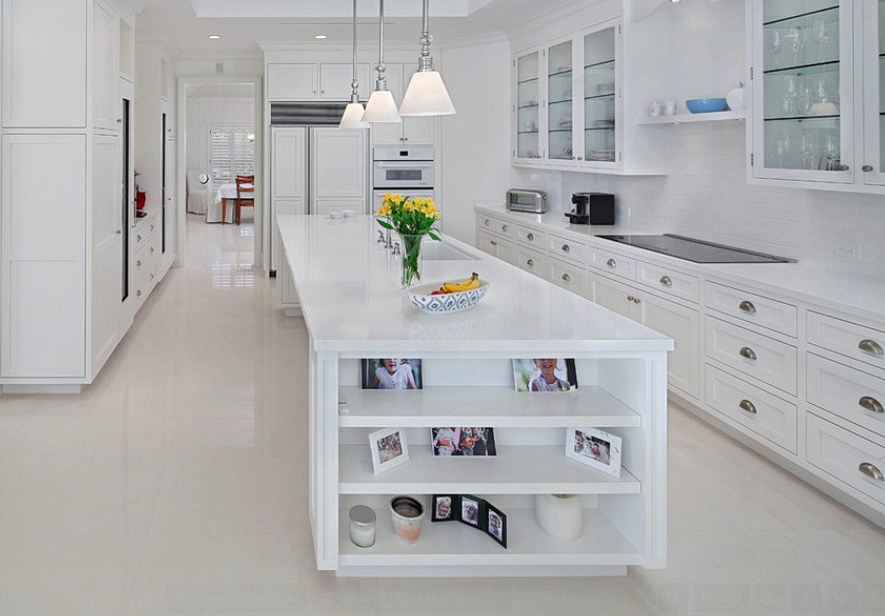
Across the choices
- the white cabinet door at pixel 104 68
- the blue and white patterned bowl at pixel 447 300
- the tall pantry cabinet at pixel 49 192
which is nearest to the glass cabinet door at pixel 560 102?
the white cabinet door at pixel 104 68

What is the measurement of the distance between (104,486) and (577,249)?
3.35 meters

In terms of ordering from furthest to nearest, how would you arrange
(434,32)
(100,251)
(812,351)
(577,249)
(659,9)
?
(434,32), (577,249), (659,9), (100,251), (812,351)

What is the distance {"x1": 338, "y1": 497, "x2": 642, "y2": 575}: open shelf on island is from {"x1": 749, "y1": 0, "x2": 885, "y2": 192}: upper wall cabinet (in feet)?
5.88

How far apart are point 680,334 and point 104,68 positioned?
12.0 feet

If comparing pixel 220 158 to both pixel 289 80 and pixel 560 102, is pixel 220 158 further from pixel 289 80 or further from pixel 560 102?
pixel 560 102

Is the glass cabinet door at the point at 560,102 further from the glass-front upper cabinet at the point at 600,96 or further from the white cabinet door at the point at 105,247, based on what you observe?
the white cabinet door at the point at 105,247

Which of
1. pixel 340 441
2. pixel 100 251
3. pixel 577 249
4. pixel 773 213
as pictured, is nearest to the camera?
pixel 340 441

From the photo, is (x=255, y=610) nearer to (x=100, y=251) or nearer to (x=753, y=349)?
(x=753, y=349)

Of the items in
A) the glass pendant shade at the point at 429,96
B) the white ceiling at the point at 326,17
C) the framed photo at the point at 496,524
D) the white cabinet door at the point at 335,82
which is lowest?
the framed photo at the point at 496,524

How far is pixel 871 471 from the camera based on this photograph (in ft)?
9.02

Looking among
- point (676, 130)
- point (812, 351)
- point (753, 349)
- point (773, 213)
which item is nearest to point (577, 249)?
point (676, 130)

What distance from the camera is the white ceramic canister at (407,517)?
233cm

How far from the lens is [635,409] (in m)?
2.31

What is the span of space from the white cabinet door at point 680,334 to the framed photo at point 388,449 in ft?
6.73
